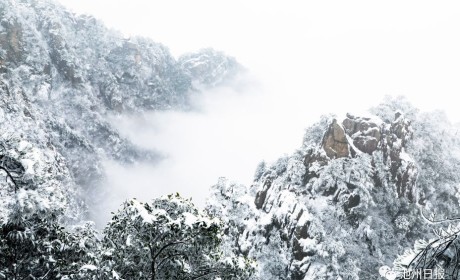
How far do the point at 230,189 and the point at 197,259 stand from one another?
35.3 metres

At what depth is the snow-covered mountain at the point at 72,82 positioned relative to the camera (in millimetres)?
115562

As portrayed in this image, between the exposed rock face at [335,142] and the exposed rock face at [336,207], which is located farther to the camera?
the exposed rock face at [335,142]

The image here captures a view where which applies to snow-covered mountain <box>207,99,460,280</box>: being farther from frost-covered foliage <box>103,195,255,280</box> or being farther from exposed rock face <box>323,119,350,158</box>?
frost-covered foliage <box>103,195,255,280</box>

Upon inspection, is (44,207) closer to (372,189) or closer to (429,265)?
(429,265)

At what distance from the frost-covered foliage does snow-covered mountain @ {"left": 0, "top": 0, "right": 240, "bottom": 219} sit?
87.8 meters

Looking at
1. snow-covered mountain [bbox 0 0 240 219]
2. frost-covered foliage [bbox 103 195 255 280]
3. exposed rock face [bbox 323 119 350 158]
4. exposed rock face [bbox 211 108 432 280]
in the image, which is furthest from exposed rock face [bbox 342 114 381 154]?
snow-covered mountain [bbox 0 0 240 219]

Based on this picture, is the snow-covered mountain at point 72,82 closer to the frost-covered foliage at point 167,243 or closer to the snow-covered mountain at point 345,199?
the snow-covered mountain at point 345,199

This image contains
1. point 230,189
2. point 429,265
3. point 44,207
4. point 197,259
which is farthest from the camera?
point 230,189

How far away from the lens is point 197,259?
1476cm

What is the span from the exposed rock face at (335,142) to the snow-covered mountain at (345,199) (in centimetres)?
13

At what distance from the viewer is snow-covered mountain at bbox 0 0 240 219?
116 meters

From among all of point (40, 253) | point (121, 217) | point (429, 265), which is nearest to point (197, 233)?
point (121, 217)

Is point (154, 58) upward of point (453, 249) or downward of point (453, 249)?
upward

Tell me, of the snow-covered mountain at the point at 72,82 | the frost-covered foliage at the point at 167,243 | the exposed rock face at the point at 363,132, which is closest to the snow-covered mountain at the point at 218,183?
the frost-covered foliage at the point at 167,243
